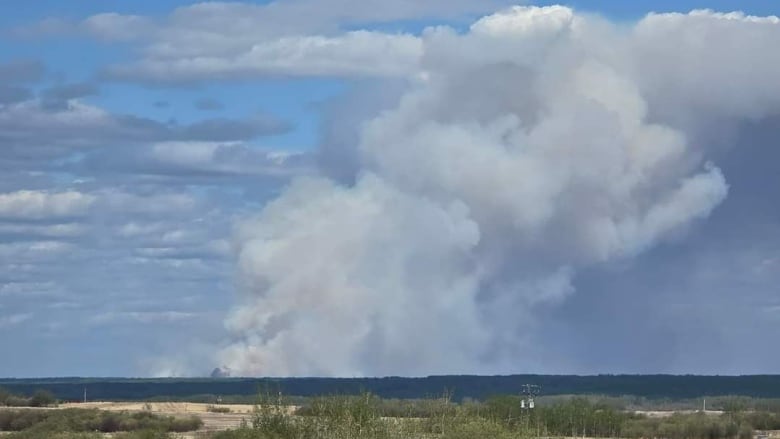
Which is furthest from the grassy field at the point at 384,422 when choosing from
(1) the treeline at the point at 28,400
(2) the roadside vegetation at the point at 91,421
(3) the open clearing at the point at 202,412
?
(1) the treeline at the point at 28,400

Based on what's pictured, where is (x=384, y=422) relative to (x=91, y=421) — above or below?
below

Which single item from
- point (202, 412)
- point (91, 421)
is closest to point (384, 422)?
point (91, 421)

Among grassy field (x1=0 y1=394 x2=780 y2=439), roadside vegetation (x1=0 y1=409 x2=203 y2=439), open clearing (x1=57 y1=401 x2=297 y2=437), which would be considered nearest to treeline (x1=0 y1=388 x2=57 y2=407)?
open clearing (x1=57 y1=401 x2=297 y2=437)

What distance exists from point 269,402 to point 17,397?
115189 mm

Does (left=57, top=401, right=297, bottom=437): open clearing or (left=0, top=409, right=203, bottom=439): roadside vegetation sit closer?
(left=0, top=409, right=203, bottom=439): roadside vegetation

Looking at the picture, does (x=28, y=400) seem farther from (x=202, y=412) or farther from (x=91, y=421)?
(x=91, y=421)

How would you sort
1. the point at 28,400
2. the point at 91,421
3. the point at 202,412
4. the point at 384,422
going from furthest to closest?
the point at 28,400
the point at 202,412
the point at 91,421
the point at 384,422

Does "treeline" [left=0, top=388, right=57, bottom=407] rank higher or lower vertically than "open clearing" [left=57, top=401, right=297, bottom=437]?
higher

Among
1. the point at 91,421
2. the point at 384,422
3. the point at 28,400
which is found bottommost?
the point at 384,422

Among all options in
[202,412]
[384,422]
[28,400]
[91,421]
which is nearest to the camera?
[384,422]

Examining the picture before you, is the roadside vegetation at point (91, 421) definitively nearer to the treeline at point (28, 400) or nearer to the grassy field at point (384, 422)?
the grassy field at point (384, 422)

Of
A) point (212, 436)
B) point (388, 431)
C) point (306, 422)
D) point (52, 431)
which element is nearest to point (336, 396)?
point (306, 422)

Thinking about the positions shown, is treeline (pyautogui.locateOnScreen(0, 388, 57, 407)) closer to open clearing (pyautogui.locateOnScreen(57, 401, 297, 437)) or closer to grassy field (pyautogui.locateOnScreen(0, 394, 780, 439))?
open clearing (pyautogui.locateOnScreen(57, 401, 297, 437))

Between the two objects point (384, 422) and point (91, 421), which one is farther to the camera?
point (91, 421)
